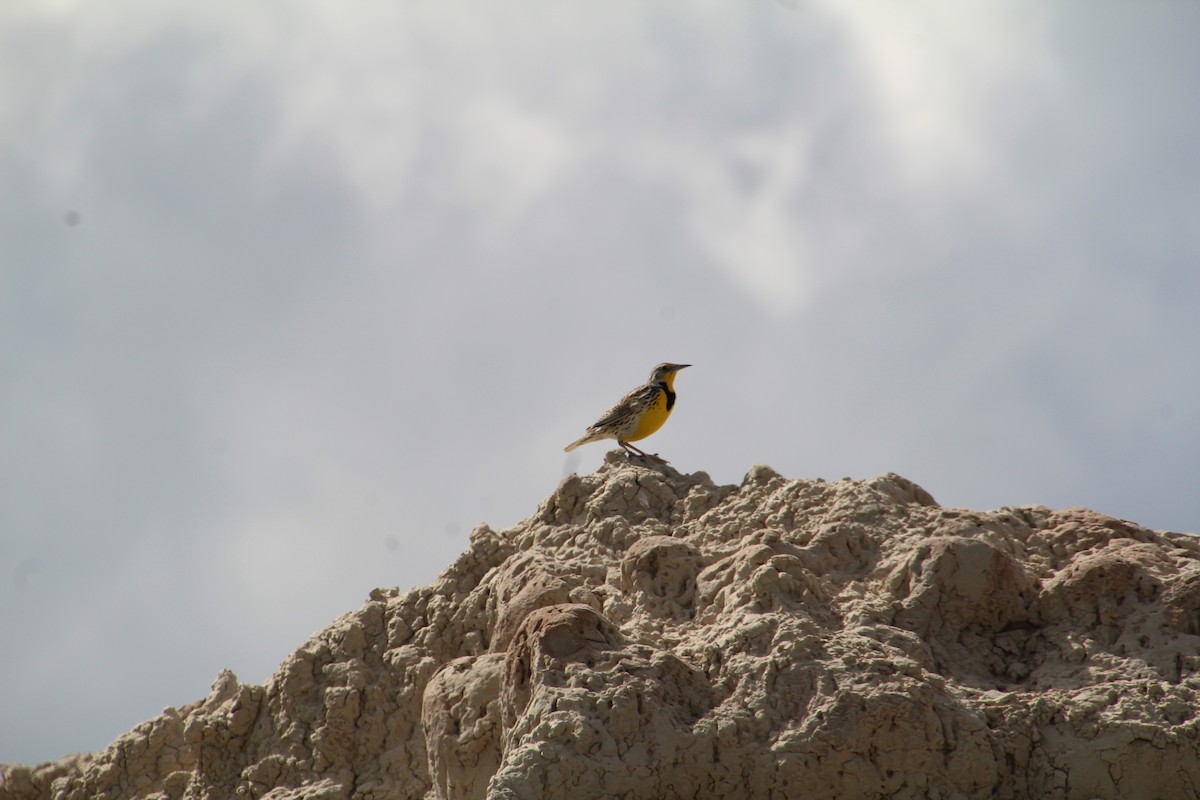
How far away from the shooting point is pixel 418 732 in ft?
25.9

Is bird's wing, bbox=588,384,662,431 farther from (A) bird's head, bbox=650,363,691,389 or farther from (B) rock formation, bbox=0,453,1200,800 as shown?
(B) rock formation, bbox=0,453,1200,800

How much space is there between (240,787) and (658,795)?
11.3 ft

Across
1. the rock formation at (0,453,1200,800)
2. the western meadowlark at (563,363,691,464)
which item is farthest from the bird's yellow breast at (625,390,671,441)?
the rock formation at (0,453,1200,800)

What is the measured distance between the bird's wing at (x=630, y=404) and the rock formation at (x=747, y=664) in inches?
94.3

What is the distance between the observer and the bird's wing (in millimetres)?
11320

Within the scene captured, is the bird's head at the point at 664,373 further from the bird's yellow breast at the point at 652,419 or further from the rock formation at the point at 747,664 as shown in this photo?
the rock formation at the point at 747,664

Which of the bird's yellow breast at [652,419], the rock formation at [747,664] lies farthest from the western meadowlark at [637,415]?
the rock formation at [747,664]

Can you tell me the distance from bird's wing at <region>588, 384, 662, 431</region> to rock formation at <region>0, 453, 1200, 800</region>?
2.40 meters

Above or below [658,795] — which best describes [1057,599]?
above

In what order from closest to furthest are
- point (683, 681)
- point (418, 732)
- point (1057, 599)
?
point (683, 681) < point (1057, 599) < point (418, 732)

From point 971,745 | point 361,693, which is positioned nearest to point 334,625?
point 361,693

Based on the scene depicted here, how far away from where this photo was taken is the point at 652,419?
37.4ft

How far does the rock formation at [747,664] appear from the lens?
606 cm

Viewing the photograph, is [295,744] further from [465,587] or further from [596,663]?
[596,663]
